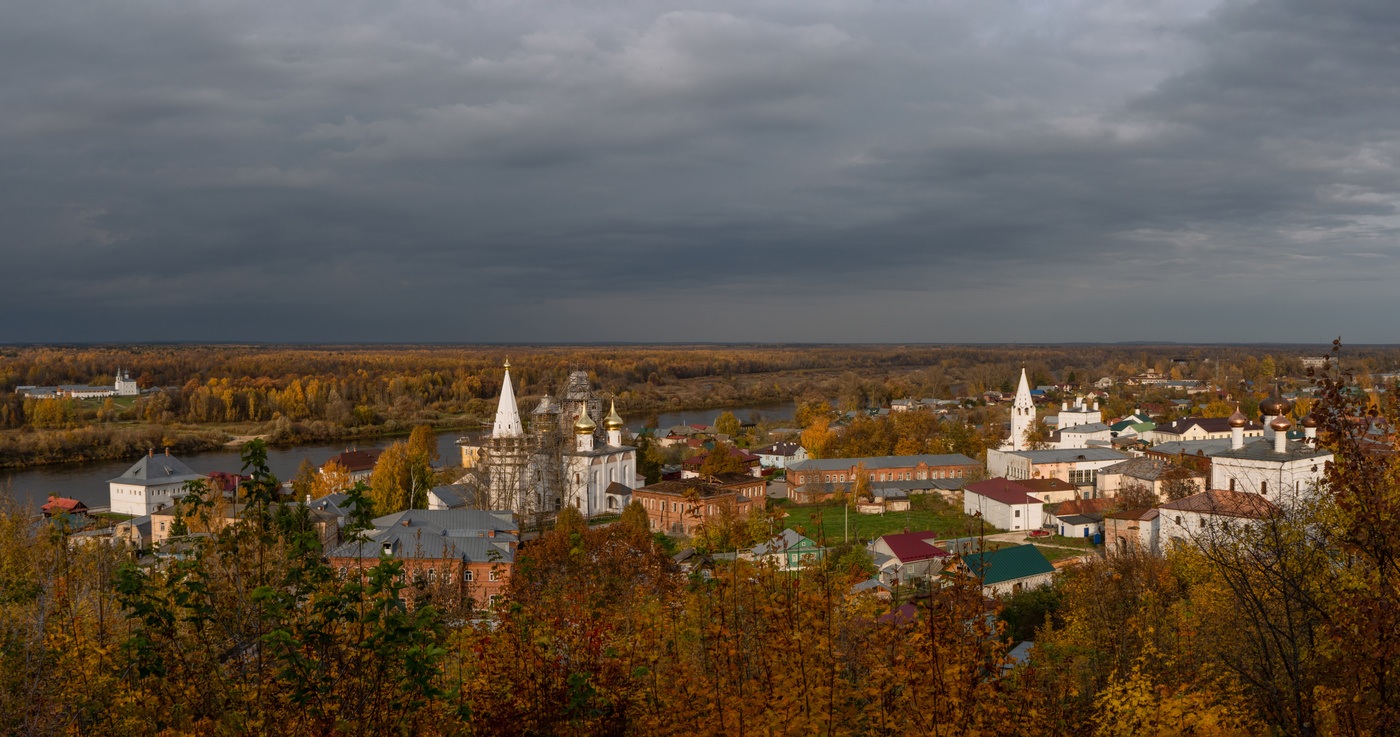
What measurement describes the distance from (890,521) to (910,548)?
32.3ft

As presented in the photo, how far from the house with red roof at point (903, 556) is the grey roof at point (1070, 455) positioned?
17.2m

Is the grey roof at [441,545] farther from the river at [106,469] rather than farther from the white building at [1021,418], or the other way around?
the white building at [1021,418]

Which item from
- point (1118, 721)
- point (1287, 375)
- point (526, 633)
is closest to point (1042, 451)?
point (1118, 721)

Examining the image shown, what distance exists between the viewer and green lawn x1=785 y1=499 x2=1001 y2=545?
28.3 meters

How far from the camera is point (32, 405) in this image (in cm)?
5822

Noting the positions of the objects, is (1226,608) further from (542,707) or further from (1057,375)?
(1057,375)

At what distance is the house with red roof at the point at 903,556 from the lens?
2094 centimetres

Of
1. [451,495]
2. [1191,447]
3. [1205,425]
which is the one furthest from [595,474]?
[1205,425]

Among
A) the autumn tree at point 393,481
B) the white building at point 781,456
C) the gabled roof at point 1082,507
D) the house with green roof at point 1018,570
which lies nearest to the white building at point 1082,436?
the white building at point 781,456

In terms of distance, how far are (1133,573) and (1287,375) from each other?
3439 inches

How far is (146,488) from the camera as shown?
3197cm

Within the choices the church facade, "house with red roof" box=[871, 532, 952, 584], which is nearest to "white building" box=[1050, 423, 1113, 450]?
the church facade

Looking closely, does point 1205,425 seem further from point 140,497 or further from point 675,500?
point 140,497

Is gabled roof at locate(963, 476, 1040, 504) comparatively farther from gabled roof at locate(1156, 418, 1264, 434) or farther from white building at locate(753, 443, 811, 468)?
gabled roof at locate(1156, 418, 1264, 434)
